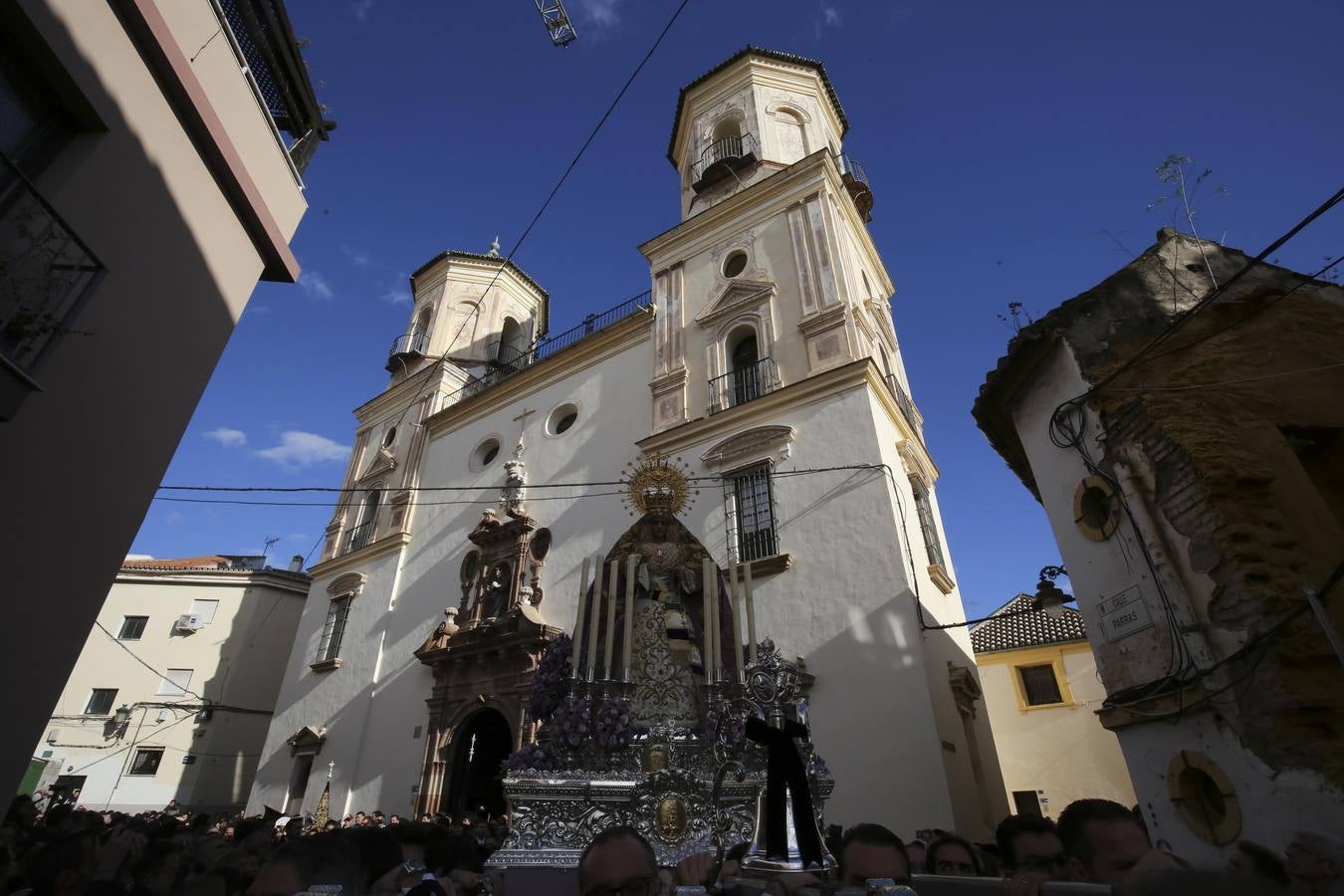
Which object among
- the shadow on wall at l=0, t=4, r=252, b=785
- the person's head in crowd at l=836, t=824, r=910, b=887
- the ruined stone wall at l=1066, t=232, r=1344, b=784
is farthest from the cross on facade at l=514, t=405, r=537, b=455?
the person's head in crowd at l=836, t=824, r=910, b=887

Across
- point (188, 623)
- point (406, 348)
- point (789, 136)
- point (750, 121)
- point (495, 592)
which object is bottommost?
point (495, 592)

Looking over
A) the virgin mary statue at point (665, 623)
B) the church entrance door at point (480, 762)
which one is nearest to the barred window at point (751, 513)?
the virgin mary statue at point (665, 623)

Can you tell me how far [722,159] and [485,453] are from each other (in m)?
9.16

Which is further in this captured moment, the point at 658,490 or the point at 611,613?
the point at 658,490

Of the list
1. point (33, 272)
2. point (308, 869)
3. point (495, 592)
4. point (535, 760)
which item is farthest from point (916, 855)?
point (495, 592)

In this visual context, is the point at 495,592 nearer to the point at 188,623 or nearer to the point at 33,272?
the point at 33,272

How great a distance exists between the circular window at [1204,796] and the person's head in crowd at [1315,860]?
128cm

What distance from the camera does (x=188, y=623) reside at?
68.1ft

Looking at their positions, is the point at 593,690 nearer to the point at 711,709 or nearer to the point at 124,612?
the point at 711,709

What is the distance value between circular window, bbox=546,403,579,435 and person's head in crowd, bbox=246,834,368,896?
43.7 feet

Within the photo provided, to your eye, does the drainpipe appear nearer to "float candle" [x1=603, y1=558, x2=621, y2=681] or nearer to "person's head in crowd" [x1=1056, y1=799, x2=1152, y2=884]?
"person's head in crowd" [x1=1056, y1=799, x2=1152, y2=884]

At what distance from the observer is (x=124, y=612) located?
21.2 m

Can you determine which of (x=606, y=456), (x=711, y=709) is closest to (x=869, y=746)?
(x=711, y=709)

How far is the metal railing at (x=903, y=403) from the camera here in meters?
12.7
